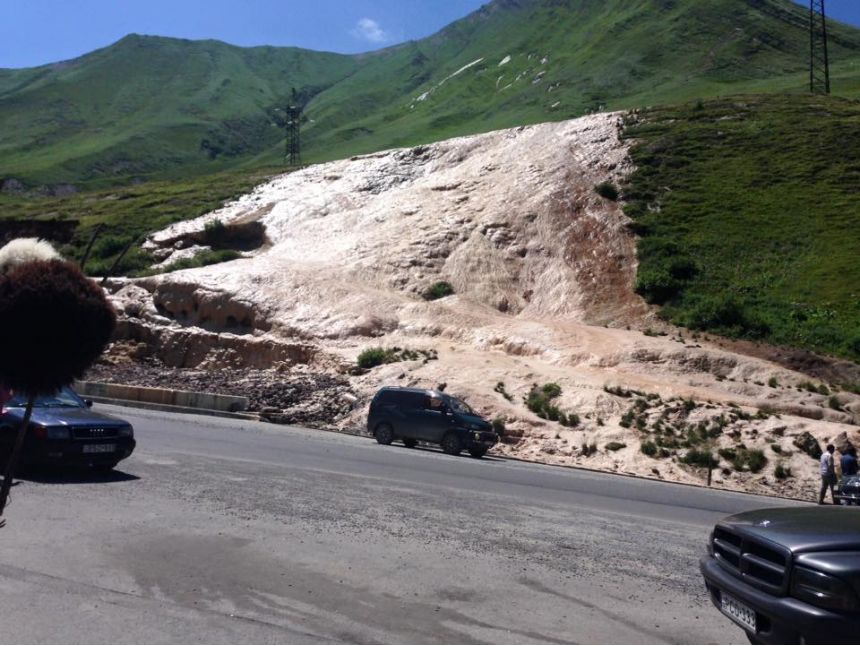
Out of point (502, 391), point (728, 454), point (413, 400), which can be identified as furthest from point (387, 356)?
point (728, 454)

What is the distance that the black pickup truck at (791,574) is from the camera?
497 centimetres

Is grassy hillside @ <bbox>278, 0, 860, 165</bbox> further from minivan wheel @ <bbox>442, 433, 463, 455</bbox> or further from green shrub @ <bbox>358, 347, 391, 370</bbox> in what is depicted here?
minivan wheel @ <bbox>442, 433, 463, 455</bbox>

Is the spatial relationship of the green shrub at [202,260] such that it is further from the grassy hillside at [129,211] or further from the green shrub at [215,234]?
A: the green shrub at [215,234]

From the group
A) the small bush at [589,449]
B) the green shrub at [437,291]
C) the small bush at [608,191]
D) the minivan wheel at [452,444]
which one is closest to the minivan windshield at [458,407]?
the minivan wheel at [452,444]

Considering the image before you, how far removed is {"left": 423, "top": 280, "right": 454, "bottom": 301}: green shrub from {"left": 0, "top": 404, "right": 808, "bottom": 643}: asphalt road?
24839mm

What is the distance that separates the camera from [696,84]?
87.6 metres

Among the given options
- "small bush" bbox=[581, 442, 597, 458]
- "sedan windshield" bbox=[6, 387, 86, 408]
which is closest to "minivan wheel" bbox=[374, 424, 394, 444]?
"small bush" bbox=[581, 442, 597, 458]

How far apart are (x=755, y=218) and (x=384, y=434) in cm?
2573

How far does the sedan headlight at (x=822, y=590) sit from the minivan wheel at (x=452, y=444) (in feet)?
54.3

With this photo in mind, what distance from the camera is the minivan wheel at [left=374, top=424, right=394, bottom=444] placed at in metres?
22.9

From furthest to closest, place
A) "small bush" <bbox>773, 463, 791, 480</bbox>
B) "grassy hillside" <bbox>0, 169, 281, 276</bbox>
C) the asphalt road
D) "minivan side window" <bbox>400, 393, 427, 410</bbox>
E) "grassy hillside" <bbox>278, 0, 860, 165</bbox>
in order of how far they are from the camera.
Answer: "grassy hillside" <bbox>278, 0, 860, 165</bbox>, "grassy hillside" <bbox>0, 169, 281, 276</bbox>, "minivan side window" <bbox>400, 393, 427, 410</bbox>, "small bush" <bbox>773, 463, 791, 480</bbox>, the asphalt road

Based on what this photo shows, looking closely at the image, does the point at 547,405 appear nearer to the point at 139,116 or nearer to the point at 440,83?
the point at 440,83

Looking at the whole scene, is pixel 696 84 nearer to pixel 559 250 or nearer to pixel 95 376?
pixel 559 250

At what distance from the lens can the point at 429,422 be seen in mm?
22281
